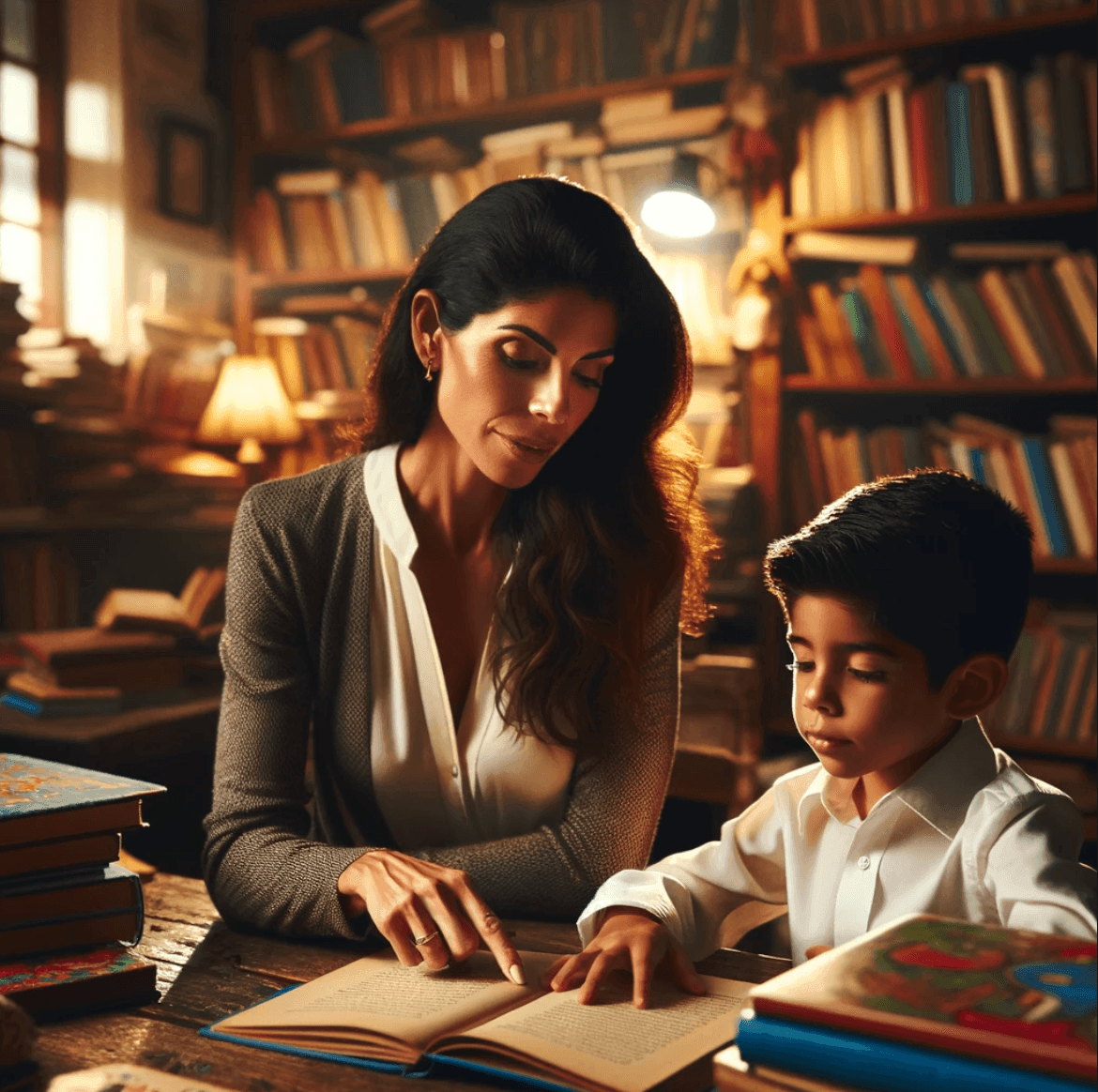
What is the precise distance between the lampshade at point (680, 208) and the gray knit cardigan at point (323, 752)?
1679 millimetres

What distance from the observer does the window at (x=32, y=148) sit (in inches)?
150

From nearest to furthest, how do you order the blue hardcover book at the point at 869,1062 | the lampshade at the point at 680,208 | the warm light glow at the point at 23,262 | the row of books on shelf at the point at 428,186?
the blue hardcover book at the point at 869,1062 < the lampshade at the point at 680,208 < the row of books on shelf at the point at 428,186 < the warm light glow at the point at 23,262

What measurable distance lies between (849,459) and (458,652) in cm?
198

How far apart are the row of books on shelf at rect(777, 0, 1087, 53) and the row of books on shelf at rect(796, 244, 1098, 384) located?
1.86ft

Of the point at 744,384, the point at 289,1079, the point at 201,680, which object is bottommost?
the point at 201,680

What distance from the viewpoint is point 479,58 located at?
11.7ft

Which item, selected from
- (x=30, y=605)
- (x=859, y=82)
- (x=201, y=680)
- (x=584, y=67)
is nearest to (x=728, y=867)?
(x=201, y=680)

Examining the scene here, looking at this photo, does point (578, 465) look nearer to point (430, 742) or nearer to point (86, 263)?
point (430, 742)

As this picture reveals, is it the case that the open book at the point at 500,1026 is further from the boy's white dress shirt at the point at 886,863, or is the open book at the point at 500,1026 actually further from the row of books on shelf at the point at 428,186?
the row of books on shelf at the point at 428,186

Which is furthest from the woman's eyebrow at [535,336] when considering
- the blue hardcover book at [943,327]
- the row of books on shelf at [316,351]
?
the row of books on shelf at [316,351]

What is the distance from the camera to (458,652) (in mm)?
1429

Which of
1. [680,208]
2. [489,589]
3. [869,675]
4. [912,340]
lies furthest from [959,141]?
[869,675]

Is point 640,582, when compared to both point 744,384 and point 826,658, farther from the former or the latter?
point 744,384

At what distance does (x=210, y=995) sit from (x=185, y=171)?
3.79m
